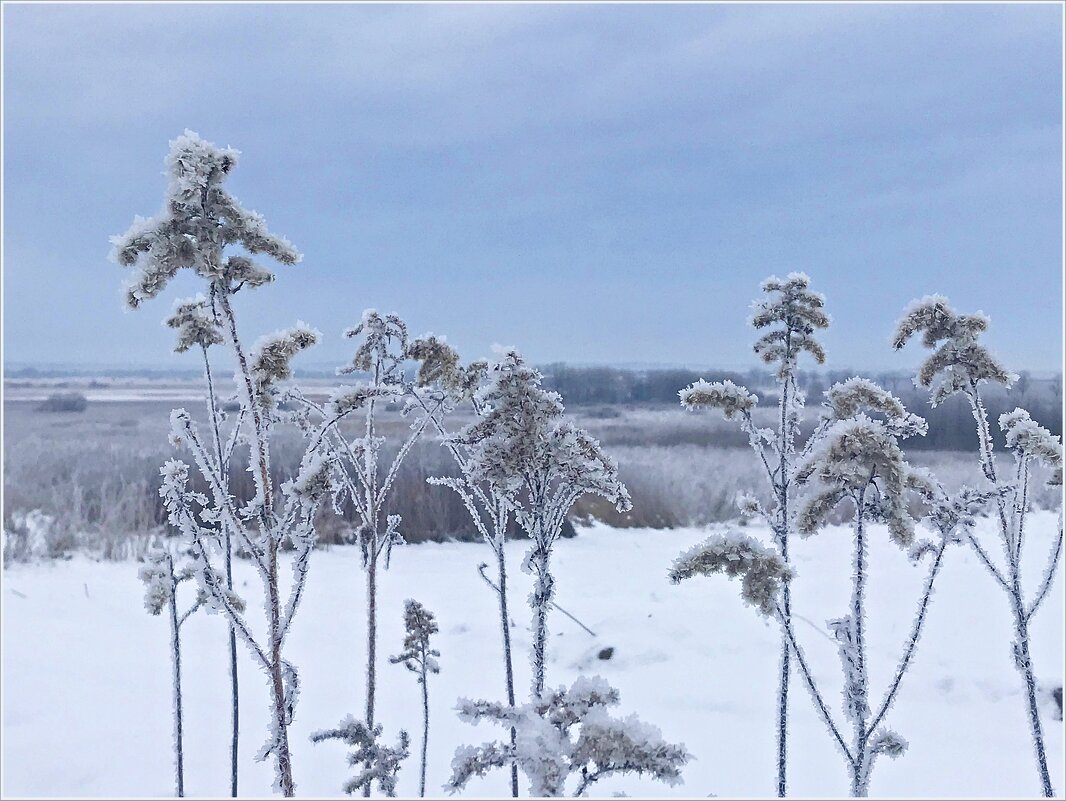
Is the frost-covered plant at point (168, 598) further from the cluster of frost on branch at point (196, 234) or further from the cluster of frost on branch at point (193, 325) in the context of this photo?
the cluster of frost on branch at point (196, 234)

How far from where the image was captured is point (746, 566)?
2459mm

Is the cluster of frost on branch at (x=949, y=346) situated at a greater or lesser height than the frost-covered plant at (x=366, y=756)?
greater

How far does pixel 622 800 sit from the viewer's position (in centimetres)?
389

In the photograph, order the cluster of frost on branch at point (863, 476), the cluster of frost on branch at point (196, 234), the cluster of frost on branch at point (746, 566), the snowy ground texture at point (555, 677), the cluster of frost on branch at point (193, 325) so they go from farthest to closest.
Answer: the snowy ground texture at point (555, 677)
the cluster of frost on branch at point (193, 325)
the cluster of frost on branch at point (863, 476)
the cluster of frost on branch at point (746, 566)
the cluster of frost on branch at point (196, 234)

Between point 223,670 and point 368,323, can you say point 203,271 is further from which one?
point 223,670

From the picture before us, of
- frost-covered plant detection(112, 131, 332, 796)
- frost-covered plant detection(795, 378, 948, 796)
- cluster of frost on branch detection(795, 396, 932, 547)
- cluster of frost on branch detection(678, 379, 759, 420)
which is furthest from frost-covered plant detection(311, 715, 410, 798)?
cluster of frost on branch detection(678, 379, 759, 420)

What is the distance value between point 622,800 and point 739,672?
134 inches

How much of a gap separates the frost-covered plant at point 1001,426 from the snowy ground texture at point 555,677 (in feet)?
6.71

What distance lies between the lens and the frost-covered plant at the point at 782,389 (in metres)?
3.66

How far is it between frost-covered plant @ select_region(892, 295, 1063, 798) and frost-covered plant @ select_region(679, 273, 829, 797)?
1.45ft

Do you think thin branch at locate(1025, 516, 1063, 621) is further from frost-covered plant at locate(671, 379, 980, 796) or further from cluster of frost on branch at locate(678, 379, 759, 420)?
cluster of frost on branch at locate(678, 379, 759, 420)

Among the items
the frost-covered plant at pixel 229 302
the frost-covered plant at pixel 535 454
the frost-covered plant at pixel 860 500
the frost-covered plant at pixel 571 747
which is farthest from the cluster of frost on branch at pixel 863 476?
the frost-covered plant at pixel 229 302

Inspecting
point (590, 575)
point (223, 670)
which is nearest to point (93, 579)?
point (223, 670)

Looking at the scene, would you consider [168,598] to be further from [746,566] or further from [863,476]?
[863,476]
